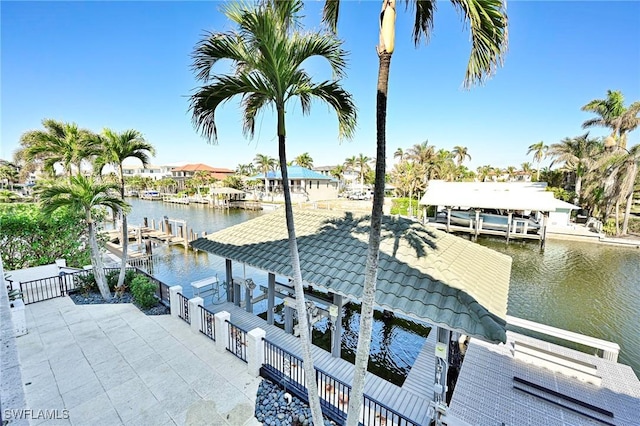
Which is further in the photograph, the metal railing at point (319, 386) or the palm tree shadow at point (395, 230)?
the palm tree shadow at point (395, 230)

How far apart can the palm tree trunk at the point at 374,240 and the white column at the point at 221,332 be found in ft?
12.7

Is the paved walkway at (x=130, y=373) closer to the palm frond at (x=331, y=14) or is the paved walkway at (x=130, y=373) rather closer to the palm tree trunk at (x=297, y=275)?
the palm tree trunk at (x=297, y=275)

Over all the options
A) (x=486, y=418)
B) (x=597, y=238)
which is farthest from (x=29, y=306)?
(x=597, y=238)

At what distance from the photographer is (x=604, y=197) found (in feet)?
77.8

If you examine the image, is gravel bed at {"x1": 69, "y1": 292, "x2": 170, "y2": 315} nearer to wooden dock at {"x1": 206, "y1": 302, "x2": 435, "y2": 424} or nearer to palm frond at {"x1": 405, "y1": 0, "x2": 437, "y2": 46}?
wooden dock at {"x1": 206, "y1": 302, "x2": 435, "y2": 424}

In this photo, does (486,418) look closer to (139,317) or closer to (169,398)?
(169,398)

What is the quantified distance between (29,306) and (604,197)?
36.4 metres

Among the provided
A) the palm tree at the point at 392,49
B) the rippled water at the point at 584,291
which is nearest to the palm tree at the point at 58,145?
the palm tree at the point at 392,49

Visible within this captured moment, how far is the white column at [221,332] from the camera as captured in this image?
635 centimetres

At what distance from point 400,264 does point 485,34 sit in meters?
4.31

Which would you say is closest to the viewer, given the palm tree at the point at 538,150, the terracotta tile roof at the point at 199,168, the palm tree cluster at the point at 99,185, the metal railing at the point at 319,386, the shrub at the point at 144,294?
the metal railing at the point at 319,386

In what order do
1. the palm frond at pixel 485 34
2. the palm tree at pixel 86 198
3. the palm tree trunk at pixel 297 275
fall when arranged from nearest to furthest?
the palm frond at pixel 485 34
the palm tree trunk at pixel 297 275
the palm tree at pixel 86 198

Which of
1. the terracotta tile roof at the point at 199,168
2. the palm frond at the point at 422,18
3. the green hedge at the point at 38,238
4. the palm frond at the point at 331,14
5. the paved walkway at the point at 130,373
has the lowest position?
the paved walkway at the point at 130,373

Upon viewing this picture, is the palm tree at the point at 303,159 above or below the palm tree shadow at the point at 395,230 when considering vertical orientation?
above
